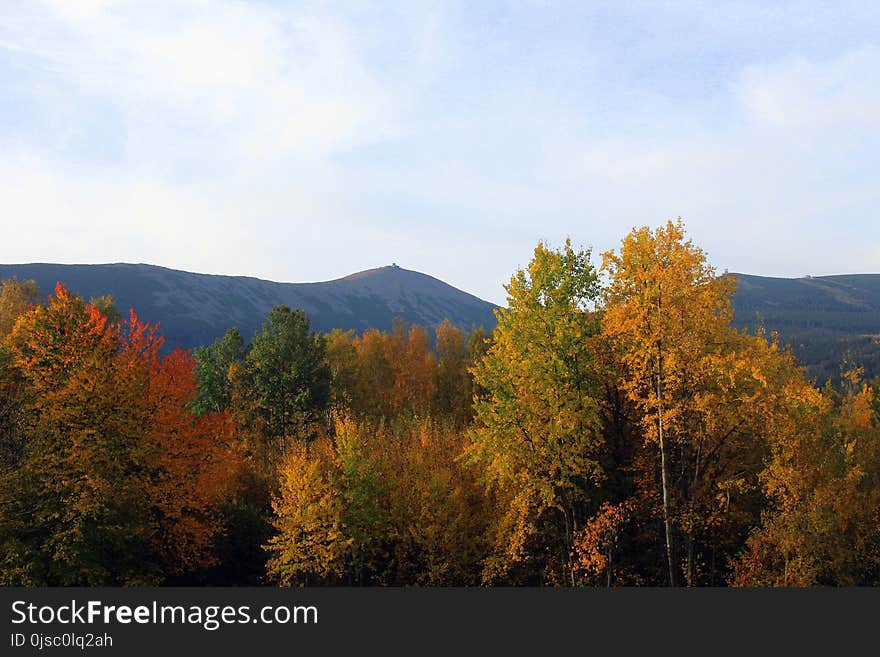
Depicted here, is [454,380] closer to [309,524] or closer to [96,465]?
[309,524]

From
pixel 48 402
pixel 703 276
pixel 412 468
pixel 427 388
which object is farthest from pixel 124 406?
pixel 427 388

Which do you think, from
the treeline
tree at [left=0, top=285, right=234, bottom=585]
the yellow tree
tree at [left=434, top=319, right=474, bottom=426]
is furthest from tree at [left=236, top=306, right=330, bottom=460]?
the yellow tree

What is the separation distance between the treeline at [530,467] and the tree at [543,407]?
4.8 inches

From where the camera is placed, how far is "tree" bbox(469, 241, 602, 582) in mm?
32781

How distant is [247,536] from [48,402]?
56.0ft

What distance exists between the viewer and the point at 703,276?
30.7m

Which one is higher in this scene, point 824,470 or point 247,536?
point 824,470

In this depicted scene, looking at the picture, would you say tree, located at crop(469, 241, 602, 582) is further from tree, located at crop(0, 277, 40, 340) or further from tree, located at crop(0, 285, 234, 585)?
tree, located at crop(0, 277, 40, 340)

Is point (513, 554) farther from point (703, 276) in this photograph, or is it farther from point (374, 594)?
point (703, 276)

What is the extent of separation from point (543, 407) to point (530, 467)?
126 inches

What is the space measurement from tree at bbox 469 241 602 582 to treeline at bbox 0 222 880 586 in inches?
4.8

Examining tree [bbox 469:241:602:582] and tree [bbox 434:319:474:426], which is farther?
tree [bbox 434:319:474:426]

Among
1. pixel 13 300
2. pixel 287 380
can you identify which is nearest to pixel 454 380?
pixel 287 380

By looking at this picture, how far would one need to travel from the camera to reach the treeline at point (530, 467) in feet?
98.5
